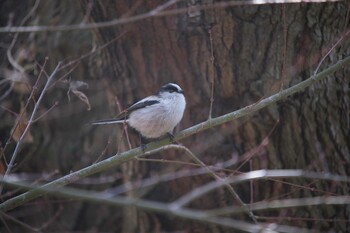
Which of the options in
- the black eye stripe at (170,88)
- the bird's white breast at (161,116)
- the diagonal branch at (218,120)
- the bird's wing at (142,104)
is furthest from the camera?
the bird's wing at (142,104)

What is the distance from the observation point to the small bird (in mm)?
4586

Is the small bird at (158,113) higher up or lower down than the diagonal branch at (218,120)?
lower down

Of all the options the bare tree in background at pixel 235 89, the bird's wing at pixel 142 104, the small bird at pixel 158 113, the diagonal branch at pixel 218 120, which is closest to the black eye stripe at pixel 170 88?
the small bird at pixel 158 113

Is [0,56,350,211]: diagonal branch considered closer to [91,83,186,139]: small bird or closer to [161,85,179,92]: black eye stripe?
[91,83,186,139]: small bird

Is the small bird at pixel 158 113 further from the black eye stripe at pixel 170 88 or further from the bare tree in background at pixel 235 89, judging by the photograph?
the bare tree in background at pixel 235 89

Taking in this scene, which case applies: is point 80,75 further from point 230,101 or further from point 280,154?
point 280,154

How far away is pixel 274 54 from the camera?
4727mm

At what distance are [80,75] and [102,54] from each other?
1.52 metres

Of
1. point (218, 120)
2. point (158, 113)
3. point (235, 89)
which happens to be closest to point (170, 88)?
point (158, 113)

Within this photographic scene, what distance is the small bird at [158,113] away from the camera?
4.59 meters

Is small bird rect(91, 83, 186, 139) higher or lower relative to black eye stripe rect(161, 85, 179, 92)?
lower

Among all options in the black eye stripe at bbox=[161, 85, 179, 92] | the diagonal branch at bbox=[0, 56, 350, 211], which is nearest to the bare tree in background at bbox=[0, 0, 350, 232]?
the black eye stripe at bbox=[161, 85, 179, 92]

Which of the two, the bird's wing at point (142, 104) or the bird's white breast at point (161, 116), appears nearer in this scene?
the bird's white breast at point (161, 116)

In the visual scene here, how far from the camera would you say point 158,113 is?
471cm
